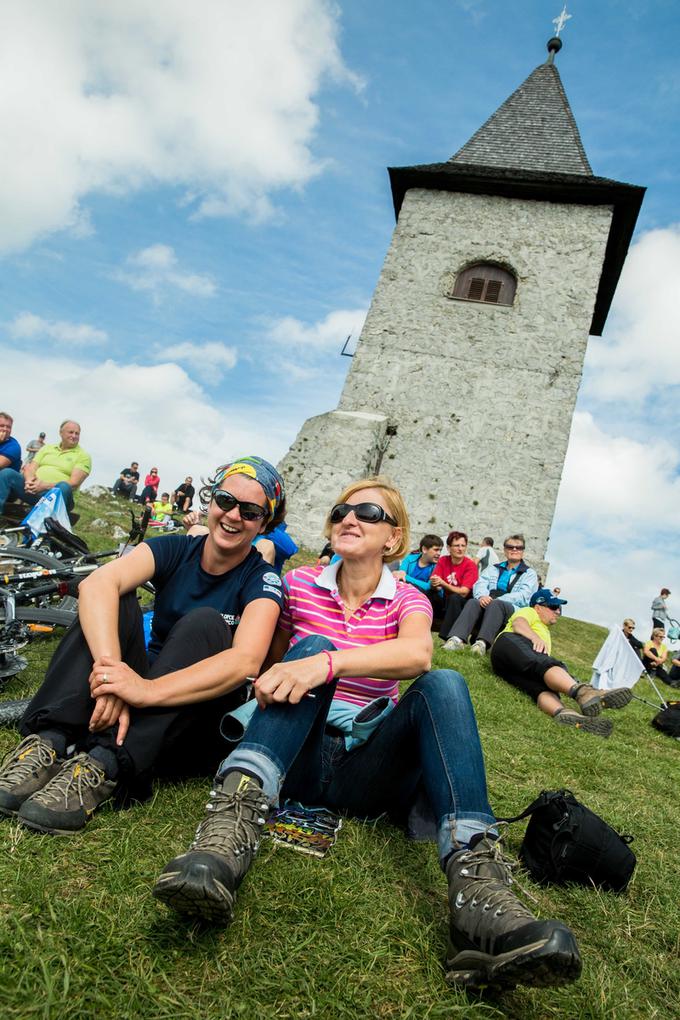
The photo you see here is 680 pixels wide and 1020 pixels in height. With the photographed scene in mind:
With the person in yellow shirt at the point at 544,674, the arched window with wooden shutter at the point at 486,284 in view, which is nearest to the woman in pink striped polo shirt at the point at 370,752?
the person in yellow shirt at the point at 544,674

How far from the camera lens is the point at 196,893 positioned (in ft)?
5.16

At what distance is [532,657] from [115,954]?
16.8ft

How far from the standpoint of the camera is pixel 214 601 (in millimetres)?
2744

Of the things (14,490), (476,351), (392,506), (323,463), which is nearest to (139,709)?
(392,506)

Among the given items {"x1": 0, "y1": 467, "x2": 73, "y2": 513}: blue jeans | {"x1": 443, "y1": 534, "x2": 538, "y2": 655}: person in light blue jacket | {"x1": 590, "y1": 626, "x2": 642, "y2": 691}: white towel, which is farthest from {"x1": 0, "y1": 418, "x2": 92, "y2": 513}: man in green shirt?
{"x1": 590, "y1": 626, "x2": 642, "y2": 691}: white towel

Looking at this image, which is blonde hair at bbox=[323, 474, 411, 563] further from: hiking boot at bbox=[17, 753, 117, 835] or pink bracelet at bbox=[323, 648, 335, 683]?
hiking boot at bbox=[17, 753, 117, 835]

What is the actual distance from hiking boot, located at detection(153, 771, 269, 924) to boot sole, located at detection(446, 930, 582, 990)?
0.63 meters

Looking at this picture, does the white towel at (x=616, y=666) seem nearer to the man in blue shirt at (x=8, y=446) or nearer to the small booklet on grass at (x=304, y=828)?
the small booklet on grass at (x=304, y=828)

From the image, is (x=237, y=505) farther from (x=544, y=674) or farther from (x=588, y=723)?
(x=544, y=674)

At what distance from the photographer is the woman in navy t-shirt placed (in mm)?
2137

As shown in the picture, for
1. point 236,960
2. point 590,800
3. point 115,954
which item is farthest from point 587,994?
point 590,800

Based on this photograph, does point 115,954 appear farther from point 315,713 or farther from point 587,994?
point 587,994

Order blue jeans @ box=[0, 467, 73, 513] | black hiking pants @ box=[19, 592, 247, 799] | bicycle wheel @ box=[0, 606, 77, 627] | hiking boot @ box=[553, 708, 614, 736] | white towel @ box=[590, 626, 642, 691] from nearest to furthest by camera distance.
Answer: black hiking pants @ box=[19, 592, 247, 799]
bicycle wheel @ box=[0, 606, 77, 627]
hiking boot @ box=[553, 708, 614, 736]
white towel @ box=[590, 626, 642, 691]
blue jeans @ box=[0, 467, 73, 513]

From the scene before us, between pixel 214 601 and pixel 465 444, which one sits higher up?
pixel 465 444
